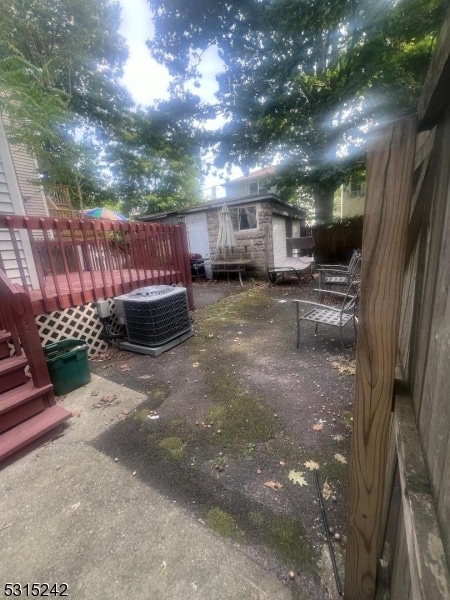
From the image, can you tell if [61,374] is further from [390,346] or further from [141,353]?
[390,346]

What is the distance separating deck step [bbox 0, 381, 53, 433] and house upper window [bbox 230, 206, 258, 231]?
29.1 ft

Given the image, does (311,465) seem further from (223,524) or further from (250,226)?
(250,226)

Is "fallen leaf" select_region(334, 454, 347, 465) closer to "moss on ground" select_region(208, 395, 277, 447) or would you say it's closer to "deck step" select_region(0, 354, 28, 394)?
"moss on ground" select_region(208, 395, 277, 447)

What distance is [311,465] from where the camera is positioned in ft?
6.24


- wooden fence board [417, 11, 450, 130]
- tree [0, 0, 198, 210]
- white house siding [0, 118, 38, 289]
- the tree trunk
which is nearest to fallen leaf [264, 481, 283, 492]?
wooden fence board [417, 11, 450, 130]

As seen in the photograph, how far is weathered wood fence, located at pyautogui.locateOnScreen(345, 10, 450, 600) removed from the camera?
58cm

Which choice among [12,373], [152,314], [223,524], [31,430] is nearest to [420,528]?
[223,524]

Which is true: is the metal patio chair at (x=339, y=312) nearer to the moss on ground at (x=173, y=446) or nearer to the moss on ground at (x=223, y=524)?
the moss on ground at (x=173, y=446)

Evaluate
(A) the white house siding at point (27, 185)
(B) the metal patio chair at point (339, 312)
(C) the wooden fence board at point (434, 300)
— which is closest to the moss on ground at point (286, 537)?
(C) the wooden fence board at point (434, 300)

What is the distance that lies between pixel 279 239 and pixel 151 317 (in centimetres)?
850

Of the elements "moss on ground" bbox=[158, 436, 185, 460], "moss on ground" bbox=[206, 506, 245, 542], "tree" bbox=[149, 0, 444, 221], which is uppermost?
"tree" bbox=[149, 0, 444, 221]

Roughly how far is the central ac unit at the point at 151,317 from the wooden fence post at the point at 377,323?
3203 millimetres

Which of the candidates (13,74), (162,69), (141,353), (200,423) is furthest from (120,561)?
(162,69)

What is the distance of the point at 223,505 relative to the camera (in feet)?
5.43
